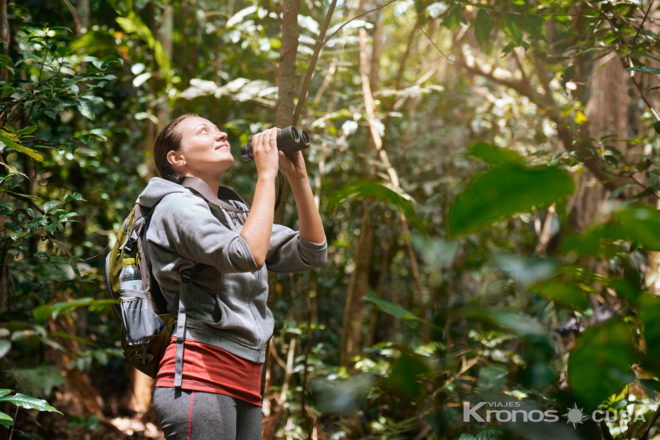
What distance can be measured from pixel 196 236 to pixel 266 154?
0.94 feet

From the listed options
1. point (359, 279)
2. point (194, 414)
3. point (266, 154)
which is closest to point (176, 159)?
point (266, 154)

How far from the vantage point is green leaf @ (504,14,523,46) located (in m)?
2.09

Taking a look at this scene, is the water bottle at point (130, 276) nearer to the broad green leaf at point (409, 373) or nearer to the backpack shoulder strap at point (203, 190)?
the backpack shoulder strap at point (203, 190)

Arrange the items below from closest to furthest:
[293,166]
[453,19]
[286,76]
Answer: [293,166], [286,76], [453,19]

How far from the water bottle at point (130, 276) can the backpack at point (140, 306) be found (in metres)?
0.01

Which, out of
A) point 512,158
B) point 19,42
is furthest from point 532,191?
point 19,42

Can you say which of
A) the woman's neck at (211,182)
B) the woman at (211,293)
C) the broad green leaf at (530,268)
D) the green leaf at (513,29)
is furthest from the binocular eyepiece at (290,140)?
the green leaf at (513,29)

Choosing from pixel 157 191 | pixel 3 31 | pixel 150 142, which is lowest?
pixel 157 191

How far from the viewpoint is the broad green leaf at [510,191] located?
1.02 feet

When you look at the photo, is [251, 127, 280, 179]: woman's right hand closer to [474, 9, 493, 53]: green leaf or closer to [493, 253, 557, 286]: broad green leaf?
[493, 253, 557, 286]: broad green leaf

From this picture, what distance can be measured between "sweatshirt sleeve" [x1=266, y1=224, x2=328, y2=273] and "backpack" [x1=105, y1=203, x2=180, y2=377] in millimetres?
343

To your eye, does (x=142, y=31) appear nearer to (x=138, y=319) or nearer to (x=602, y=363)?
(x=138, y=319)

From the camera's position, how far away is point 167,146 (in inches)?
61.9

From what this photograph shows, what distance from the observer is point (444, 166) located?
4.67 meters
